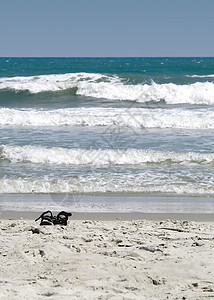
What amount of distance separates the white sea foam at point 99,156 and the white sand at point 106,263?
4471 mm

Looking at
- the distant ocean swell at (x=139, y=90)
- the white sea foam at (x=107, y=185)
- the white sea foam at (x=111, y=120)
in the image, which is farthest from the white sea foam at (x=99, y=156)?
the distant ocean swell at (x=139, y=90)

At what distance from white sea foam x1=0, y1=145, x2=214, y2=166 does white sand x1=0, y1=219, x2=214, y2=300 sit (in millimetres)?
4471

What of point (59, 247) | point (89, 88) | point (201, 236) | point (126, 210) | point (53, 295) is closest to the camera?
point (53, 295)

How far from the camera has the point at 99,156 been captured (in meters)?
9.65

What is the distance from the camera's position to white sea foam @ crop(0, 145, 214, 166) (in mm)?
9234

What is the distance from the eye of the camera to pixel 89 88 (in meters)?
25.2

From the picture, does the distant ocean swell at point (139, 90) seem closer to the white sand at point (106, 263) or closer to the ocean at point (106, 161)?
the ocean at point (106, 161)

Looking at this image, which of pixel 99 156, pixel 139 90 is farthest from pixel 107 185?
pixel 139 90

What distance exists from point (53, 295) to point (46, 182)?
15.7ft

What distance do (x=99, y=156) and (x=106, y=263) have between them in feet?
20.1

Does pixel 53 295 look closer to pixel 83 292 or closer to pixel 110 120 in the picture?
pixel 83 292

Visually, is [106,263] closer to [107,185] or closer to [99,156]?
[107,185]

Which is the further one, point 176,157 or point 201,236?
point 176,157

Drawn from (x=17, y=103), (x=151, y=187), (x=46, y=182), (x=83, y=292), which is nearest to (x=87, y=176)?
(x=46, y=182)
